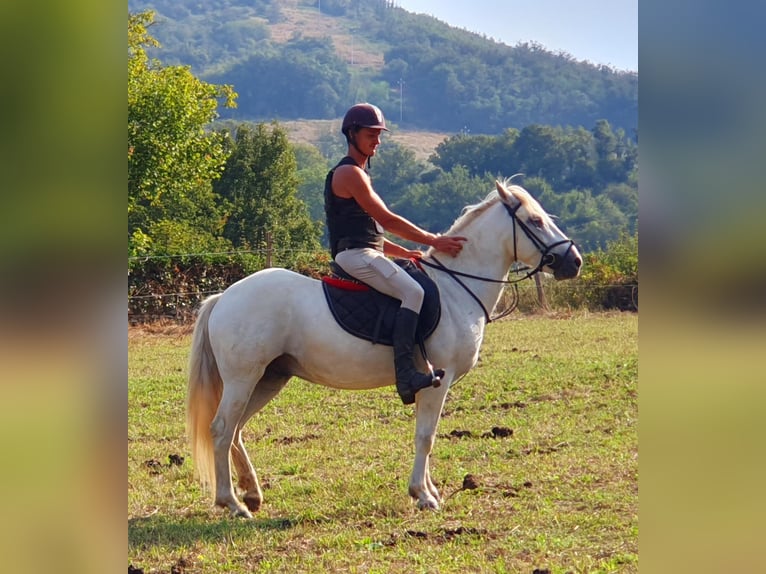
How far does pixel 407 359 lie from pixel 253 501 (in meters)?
1.41

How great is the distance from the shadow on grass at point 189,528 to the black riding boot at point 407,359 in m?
1.10

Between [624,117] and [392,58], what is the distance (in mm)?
56895

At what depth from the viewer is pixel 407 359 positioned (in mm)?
5887

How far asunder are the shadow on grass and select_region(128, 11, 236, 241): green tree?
20430 mm

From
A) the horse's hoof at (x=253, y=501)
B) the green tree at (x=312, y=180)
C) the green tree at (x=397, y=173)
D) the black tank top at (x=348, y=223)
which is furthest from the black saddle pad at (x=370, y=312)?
the green tree at (x=397, y=173)

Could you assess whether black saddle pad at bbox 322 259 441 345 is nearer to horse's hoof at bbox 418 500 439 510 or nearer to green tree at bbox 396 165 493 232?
horse's hoof at bbox 418 500 439 510

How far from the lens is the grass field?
196 inches

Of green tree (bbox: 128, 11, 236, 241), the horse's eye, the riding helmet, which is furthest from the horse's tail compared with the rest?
green tree (bbox: 128, 11, 236, 241)

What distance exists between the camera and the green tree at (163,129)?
26.4 meters
